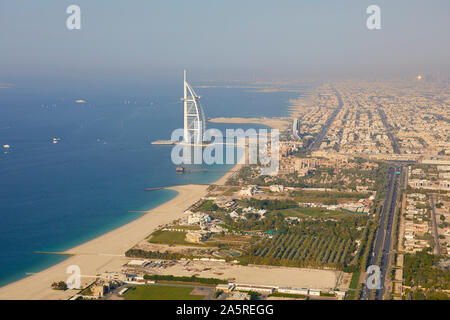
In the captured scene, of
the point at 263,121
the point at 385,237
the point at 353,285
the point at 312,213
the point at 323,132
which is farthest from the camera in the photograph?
the point at 263,121

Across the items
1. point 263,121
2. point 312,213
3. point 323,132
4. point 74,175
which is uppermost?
point 263,121

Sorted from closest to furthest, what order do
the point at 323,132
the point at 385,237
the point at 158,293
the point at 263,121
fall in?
the point at 158,293, the point at 385,237, the point at 323,132, the point at 263,121

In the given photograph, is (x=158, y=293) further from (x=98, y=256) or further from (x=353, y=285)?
(x=353, y=285)

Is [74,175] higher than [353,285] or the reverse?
higher

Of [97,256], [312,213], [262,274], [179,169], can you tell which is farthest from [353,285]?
[179,169]

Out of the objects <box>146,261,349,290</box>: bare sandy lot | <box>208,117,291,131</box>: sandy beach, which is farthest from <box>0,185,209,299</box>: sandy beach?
<box>208,117,291,131</box>: sandy beach

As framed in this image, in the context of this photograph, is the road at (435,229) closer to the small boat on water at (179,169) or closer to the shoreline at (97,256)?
the shoreline at (97,256)

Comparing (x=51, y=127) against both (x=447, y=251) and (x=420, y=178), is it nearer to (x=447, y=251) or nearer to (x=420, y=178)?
(x=420, y=178)
